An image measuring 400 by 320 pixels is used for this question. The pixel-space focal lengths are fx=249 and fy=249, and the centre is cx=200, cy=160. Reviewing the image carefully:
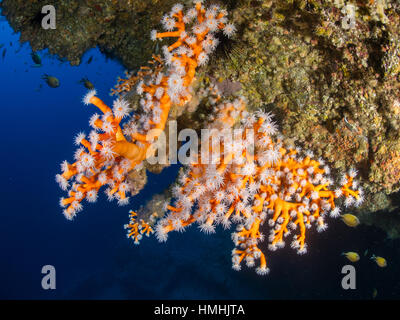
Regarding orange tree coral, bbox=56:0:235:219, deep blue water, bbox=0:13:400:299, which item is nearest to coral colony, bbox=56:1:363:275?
orange tree coral, bbox=56:0:235:219

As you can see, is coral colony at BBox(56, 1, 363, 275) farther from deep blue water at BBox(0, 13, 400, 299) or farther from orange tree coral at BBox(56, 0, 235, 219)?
deep blue water at BBox(0, 13, 400, 299)

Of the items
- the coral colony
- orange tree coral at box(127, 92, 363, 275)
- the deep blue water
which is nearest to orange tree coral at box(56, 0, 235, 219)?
the coral colony

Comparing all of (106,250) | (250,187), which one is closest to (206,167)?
(250,187)

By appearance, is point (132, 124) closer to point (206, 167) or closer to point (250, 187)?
point (206, 167)

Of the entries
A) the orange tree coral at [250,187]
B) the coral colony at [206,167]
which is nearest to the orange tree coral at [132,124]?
the coral colony at [206,167]

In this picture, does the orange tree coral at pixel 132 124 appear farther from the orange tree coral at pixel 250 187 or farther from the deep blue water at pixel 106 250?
the deep blue water at pixel 106 250

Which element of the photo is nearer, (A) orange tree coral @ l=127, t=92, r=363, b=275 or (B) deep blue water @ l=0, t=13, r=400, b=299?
(A) orange tree coral @ l=127, t=92, r=363, b=275
